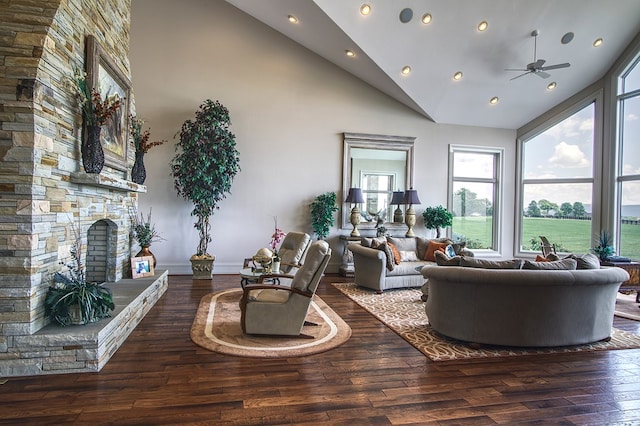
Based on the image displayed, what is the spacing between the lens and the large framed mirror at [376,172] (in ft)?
25.5

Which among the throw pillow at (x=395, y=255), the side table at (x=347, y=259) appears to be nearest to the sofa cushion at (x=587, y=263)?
the throw pillow at (x=395, y=255)

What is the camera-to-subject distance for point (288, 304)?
3.77 meters

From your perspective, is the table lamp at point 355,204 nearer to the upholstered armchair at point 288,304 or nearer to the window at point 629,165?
the upholstered armchair at point 288,304

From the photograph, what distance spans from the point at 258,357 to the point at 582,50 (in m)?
7.46

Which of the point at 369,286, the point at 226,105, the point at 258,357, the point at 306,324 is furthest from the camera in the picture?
the point at 226,105

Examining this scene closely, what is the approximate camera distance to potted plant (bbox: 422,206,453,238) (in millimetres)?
7828

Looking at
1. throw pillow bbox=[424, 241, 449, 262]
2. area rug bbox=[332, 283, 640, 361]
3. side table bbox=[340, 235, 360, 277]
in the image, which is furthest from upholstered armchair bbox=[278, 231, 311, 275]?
throw pillow bbox=[424, 241, 449, 262]

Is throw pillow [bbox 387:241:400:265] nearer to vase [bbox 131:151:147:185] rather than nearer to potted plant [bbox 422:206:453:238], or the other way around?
potted plant [bbox 422:206:453:238]

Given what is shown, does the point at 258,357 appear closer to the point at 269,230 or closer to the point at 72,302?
the point at 72,302

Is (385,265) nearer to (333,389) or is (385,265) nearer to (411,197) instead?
(411,197)

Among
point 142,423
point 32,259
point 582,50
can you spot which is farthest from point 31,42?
point 582,50

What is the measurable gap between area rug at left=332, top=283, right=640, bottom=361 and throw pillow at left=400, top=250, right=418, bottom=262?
119 centimetres

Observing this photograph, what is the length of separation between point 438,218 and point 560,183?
282 centimetres

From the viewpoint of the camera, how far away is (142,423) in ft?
7.59
